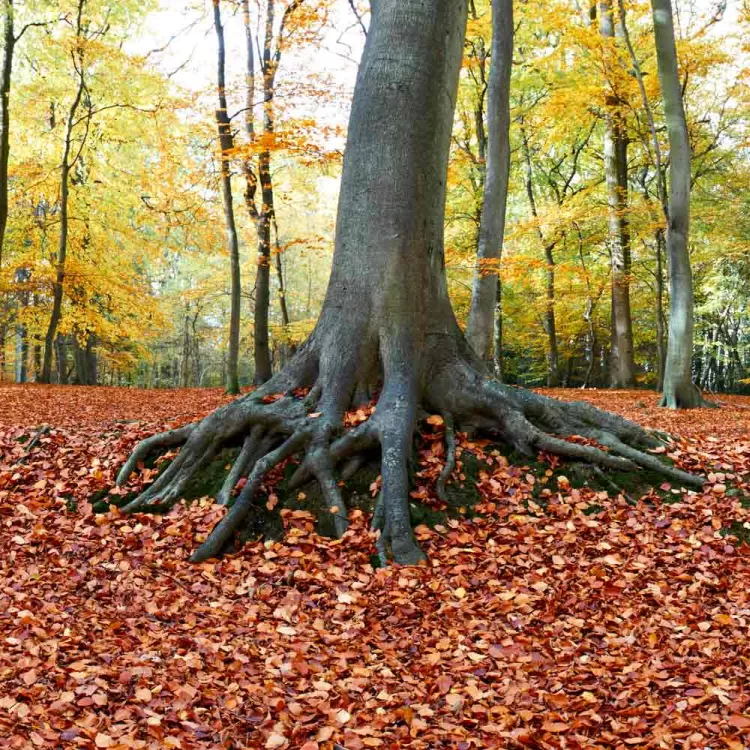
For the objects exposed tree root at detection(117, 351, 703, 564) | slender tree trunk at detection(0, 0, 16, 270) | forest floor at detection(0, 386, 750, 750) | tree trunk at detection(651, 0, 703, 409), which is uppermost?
slender tree trunk at detection(0, 0, 16, 270)

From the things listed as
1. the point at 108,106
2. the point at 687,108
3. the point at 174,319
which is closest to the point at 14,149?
the point at 108,106

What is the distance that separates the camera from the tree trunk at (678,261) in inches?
427

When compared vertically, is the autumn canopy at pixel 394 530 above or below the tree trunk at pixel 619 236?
below

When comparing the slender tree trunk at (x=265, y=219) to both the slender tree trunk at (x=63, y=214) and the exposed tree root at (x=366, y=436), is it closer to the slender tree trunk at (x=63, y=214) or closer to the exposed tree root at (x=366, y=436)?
the slender tree trunk at (x=63, y=214)

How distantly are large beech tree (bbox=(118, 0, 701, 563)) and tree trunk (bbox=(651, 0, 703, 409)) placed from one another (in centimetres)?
644

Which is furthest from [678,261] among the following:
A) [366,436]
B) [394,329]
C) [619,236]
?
[366,436]

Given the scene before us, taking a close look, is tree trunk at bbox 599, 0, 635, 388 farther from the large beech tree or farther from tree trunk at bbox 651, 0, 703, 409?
the large beech tree

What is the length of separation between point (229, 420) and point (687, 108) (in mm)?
15709

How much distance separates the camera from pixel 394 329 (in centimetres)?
572

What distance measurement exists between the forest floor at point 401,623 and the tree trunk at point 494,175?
5.66 meters

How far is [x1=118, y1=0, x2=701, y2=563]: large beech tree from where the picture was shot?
18.2 feet

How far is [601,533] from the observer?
4.79m

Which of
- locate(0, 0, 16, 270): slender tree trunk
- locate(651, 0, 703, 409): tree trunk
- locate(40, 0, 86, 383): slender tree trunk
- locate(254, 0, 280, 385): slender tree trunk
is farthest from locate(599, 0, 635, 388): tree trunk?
locate(0, 0, 16, 270): slender tree trunk

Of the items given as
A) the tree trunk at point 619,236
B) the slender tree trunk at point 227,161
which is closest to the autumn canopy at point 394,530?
the slender tree trunk at point 227,161
